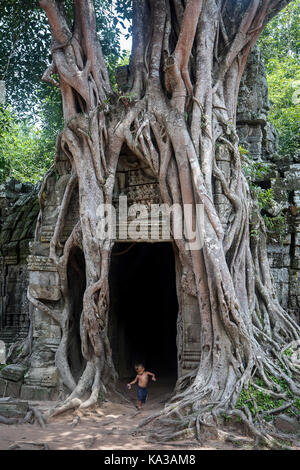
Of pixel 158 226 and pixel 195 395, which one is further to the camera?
pixel 158 226

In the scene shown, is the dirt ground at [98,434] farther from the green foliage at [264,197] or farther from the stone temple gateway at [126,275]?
the green foliage at [264,197]

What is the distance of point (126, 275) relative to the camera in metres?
8.17

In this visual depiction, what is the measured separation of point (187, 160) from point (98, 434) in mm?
3246

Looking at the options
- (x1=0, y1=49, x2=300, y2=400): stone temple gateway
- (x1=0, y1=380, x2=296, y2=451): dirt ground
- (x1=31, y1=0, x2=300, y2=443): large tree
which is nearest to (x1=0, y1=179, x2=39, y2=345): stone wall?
(x1=0, y1=49, x2=300, y2=400): stone temple gateway

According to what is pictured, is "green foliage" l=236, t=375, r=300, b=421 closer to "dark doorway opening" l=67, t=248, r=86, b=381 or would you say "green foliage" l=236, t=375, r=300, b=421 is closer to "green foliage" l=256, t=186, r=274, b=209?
"dark doorway opening" l=67, t=248, r=86, b=381

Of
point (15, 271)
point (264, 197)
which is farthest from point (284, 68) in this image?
point (15, 271)

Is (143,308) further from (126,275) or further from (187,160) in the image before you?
(187,160)

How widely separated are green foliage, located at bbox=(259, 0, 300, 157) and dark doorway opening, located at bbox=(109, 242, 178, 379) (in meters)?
4.18

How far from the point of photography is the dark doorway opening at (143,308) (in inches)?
307

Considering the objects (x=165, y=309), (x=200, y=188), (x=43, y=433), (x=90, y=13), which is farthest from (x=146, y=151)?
(x=165, y=309)

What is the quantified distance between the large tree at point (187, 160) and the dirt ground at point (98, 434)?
0.28 m

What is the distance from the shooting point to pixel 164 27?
6645 millimetres

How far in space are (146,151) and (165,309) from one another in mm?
4528
